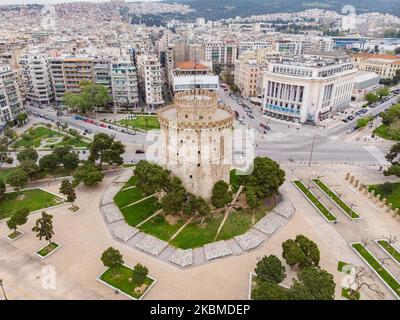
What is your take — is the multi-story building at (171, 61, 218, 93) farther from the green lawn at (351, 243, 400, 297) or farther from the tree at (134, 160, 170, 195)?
the green lawn at (351, 243, 400, 297)

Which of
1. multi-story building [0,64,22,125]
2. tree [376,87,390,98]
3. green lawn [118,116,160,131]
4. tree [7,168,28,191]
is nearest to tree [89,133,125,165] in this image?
tree [7,168,28,191]

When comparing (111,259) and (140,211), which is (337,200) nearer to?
(140,211)

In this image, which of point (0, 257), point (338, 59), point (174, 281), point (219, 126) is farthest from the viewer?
point (338, 59)

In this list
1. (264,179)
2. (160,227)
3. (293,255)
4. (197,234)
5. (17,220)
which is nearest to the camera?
(293,255)

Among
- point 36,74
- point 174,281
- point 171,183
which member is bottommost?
point 174,281

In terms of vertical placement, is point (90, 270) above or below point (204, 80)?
below

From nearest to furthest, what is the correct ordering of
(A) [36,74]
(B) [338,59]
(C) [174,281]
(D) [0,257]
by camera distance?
(C) [174,281] < (D) [0,257] < (B) [338,59] < (A) [36,74]

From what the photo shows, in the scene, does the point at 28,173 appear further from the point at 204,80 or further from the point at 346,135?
the point at 346,135

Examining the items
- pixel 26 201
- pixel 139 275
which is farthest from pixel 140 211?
pixel 26 201

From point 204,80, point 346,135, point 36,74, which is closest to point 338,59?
point 346,135
